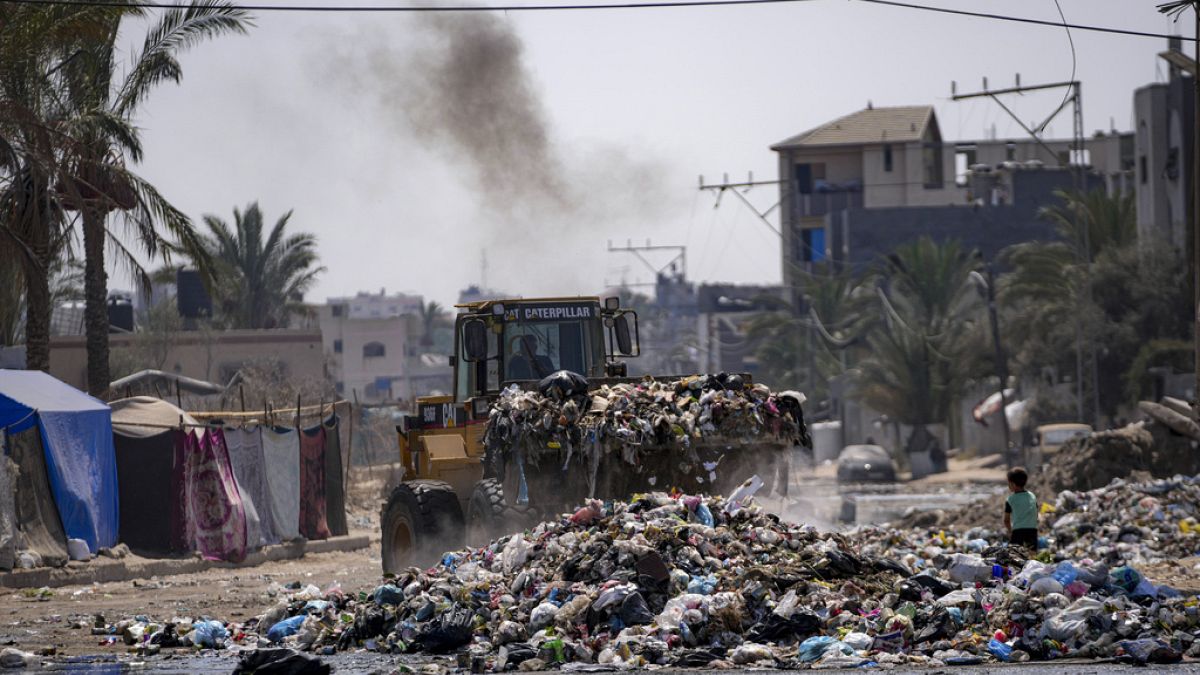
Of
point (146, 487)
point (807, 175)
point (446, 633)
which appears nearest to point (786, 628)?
point (446, 633)

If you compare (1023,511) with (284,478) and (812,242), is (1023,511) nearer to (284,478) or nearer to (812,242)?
(284,478)

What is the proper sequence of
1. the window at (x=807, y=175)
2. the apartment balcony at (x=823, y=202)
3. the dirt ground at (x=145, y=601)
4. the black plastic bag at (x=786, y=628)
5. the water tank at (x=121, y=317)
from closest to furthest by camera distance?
the black plastic bag at (x=786, y=628)
the dirt ground at (x=145, y=601)
the water tank at (x=121, y=317)
the apartment balcony at (x=823, y=202)
the window at (x=807, y=175)

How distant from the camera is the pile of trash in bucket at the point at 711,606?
11.2 m

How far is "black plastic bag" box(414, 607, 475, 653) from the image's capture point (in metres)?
12.2

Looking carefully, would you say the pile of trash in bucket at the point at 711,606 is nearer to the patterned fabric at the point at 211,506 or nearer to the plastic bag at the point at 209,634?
the plastic bag at the point at 209,634

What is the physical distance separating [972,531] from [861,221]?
54683 millimetres

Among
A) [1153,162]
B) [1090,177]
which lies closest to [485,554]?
[1153,162]

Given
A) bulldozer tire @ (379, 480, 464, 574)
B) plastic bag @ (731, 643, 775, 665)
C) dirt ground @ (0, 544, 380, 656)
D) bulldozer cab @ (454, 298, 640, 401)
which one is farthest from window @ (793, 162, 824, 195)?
plastic bag @ (731, 643, 775, 665)

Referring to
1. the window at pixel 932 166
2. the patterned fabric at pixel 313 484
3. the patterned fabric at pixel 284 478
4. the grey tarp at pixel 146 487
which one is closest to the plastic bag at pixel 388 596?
the grey tarp at pixel 146 487

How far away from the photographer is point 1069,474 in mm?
29562

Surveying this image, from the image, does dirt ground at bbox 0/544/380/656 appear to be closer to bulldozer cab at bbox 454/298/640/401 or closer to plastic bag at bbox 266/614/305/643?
plastic bag at bbox 266/614/305/643

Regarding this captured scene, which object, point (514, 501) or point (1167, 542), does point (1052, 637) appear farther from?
point (1167, 542)

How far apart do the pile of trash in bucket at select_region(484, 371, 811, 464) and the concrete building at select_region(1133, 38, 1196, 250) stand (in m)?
31.9

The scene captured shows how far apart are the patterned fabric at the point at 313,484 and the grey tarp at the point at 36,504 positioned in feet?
19.6
